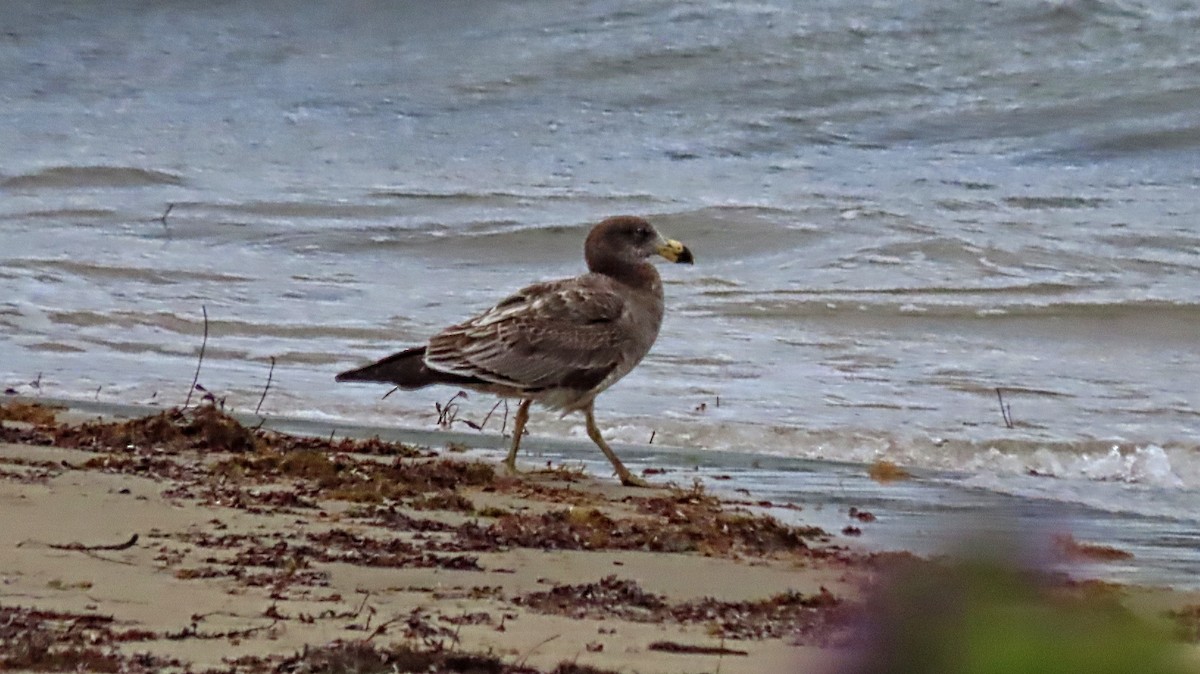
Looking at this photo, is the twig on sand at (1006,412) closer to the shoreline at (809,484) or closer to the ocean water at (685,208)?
the ocean water at (685,208)

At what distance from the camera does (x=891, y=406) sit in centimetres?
799

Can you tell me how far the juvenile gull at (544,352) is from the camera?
6543 millimetres

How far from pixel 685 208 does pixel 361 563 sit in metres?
10.8

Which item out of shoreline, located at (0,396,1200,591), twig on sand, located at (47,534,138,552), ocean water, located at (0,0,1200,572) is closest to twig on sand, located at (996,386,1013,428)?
ocean water, located at (0,0,1200,572)

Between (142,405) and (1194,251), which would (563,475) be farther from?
(1194,251)

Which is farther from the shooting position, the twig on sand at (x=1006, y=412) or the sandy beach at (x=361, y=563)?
the twig on sand at (x=1006, y=412)

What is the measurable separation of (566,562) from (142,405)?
12.0ft

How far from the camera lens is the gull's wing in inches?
258

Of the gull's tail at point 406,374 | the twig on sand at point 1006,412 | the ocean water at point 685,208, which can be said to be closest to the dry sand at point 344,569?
the gull's tail at point 406,374

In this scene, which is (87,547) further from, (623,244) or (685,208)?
(685,208)

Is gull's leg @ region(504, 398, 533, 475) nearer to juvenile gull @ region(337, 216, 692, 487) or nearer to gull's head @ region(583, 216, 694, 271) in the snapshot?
juvenile gull @ region(337, 216, 692, 487)

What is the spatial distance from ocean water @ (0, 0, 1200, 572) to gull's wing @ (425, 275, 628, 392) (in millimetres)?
868

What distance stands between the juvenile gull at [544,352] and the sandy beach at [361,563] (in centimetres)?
36

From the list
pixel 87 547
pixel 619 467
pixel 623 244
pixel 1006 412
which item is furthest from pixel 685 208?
pixel 87 547
